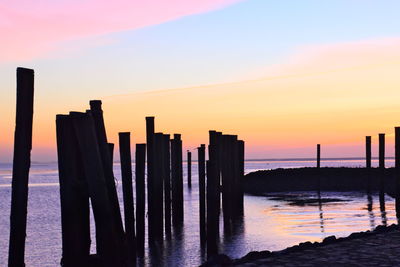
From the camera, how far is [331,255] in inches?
414

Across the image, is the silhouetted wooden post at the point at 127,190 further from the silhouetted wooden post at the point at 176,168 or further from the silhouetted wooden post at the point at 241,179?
the silhouetted wooden post at the point at 241,179

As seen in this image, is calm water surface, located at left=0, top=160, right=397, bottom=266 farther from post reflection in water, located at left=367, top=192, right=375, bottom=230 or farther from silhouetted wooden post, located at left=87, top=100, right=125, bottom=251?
silhouetted wooden post, located at left=87, top=100, right=125, bottom=251

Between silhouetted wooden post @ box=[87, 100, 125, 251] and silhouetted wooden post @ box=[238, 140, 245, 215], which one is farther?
silhouetted wooden post @ box=[238, 140, 245, 215]

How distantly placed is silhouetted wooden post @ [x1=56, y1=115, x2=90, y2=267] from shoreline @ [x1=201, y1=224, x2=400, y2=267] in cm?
212

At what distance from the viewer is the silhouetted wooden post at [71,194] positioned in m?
9.77

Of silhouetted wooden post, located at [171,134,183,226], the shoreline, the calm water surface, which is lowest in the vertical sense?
the calm water surface

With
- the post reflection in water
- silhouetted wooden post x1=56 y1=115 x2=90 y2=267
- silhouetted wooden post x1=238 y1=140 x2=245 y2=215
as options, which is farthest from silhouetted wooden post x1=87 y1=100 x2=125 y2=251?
silhouetted wooden post x1=238 y1=140 x2=245 y2=215

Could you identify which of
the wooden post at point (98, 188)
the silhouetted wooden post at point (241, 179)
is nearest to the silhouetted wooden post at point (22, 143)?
the wooden post at point (98, 188)

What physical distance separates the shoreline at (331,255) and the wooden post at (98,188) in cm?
165

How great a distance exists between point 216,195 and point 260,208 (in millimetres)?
13379

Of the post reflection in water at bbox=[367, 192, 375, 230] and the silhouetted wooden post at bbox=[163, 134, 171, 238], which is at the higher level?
the silhouetted wooden post at bbox=[163, 134, 171, 238]

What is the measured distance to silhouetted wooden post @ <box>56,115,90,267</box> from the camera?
9.77 metres

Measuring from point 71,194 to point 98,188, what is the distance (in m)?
0.49

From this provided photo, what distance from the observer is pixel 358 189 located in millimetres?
40719
